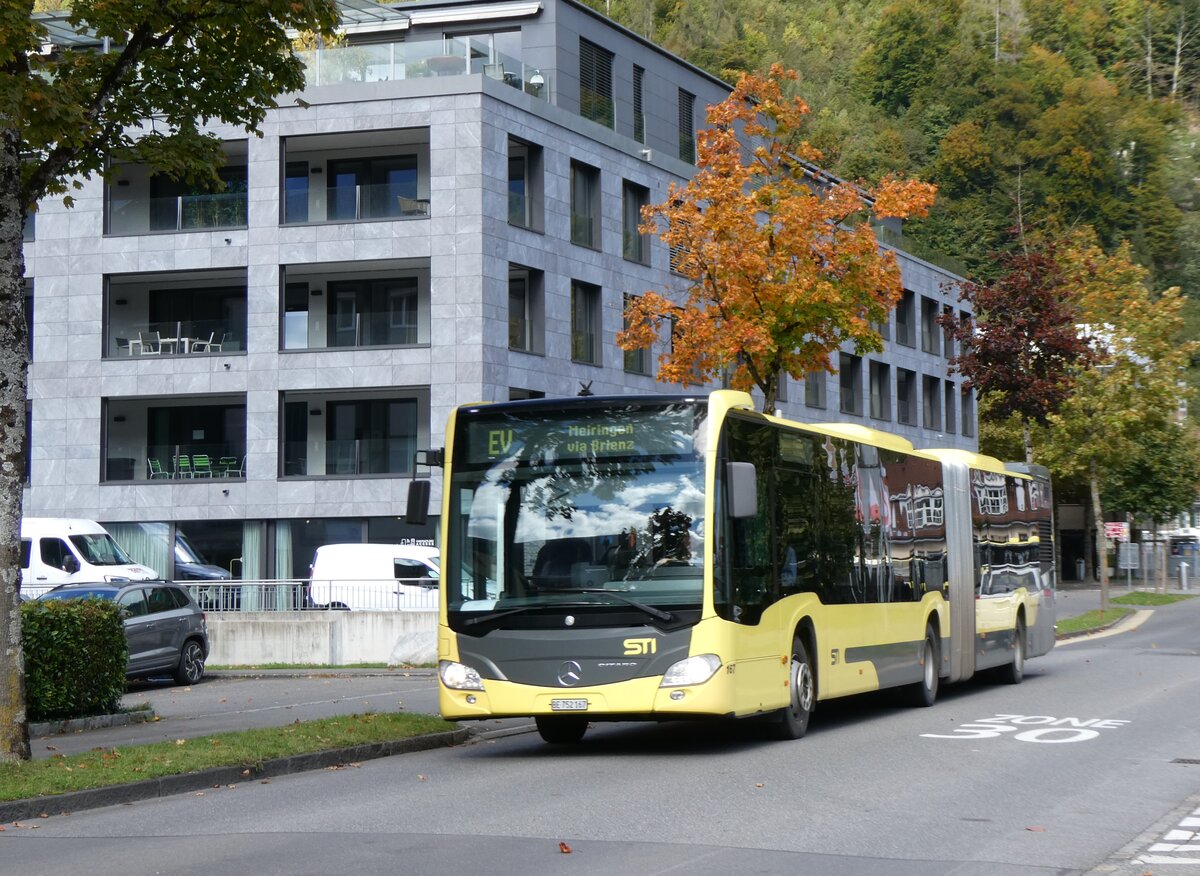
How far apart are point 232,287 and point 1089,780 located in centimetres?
3590

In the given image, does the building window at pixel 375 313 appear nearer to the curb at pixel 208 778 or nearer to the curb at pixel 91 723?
the curb at pixel 91 723

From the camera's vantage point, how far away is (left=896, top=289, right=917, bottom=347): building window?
67688mm

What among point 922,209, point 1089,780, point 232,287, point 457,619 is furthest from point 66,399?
point 1089,780

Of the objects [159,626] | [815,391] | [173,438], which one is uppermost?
[815,391]

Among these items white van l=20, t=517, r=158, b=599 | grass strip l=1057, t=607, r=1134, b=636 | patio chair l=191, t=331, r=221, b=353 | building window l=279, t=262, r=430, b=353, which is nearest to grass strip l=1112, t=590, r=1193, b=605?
grass strip l=1057, t=607, r=1134, b=636

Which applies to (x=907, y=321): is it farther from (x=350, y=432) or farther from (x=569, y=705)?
(x=569, y=705)

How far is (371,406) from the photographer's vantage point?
44.0 m

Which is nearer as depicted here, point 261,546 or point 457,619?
point 457,619

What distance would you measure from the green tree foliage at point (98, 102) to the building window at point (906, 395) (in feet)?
176

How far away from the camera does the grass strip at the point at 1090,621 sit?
126 ft

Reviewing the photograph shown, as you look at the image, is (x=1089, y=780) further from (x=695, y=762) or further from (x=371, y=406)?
(x=371, y=406)

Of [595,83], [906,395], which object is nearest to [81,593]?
[595,83]

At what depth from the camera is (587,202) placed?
4594cm

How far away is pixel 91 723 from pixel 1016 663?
12572mm
